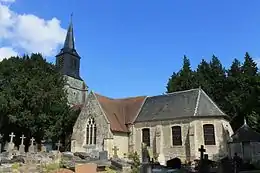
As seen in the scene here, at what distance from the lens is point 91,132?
3186 cm

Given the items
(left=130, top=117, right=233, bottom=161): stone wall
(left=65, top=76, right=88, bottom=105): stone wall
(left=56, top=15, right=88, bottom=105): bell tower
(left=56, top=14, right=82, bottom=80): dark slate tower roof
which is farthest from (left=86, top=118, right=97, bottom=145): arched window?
(left=56, top=14, right=82, bottom=80): dark slate tower roof

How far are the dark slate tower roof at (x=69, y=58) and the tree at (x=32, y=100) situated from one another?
13638mm

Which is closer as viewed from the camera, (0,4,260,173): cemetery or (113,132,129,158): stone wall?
(0,4,260,173): cemetery

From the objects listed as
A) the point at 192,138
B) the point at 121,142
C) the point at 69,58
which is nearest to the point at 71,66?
the point at 69,58

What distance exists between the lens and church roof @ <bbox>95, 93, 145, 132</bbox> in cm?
3156

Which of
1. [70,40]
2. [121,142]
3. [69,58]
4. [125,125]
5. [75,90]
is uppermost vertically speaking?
[70,40]

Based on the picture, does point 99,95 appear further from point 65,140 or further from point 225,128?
point 225,128

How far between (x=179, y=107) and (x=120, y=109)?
7248mm

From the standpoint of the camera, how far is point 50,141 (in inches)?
1315

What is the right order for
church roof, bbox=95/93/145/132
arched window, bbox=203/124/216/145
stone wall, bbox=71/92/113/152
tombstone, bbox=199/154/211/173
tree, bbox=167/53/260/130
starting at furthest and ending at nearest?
tree, bbox=167/53/260/130, church roof, bbox=95/93/145/132, stone wall, bbox=71/92/113/152, arched window, bbox=203/124/216/145, tombstone, bbox=199/154/211/173

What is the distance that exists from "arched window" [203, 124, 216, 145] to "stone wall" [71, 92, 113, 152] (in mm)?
9198

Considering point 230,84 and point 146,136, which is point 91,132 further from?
point 230,84

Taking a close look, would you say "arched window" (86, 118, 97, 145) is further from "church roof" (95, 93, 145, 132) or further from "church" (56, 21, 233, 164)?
"church roof" (95, 93, 145, 132)

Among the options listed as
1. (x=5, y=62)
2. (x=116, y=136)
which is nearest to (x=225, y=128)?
(x=116, y=136)
